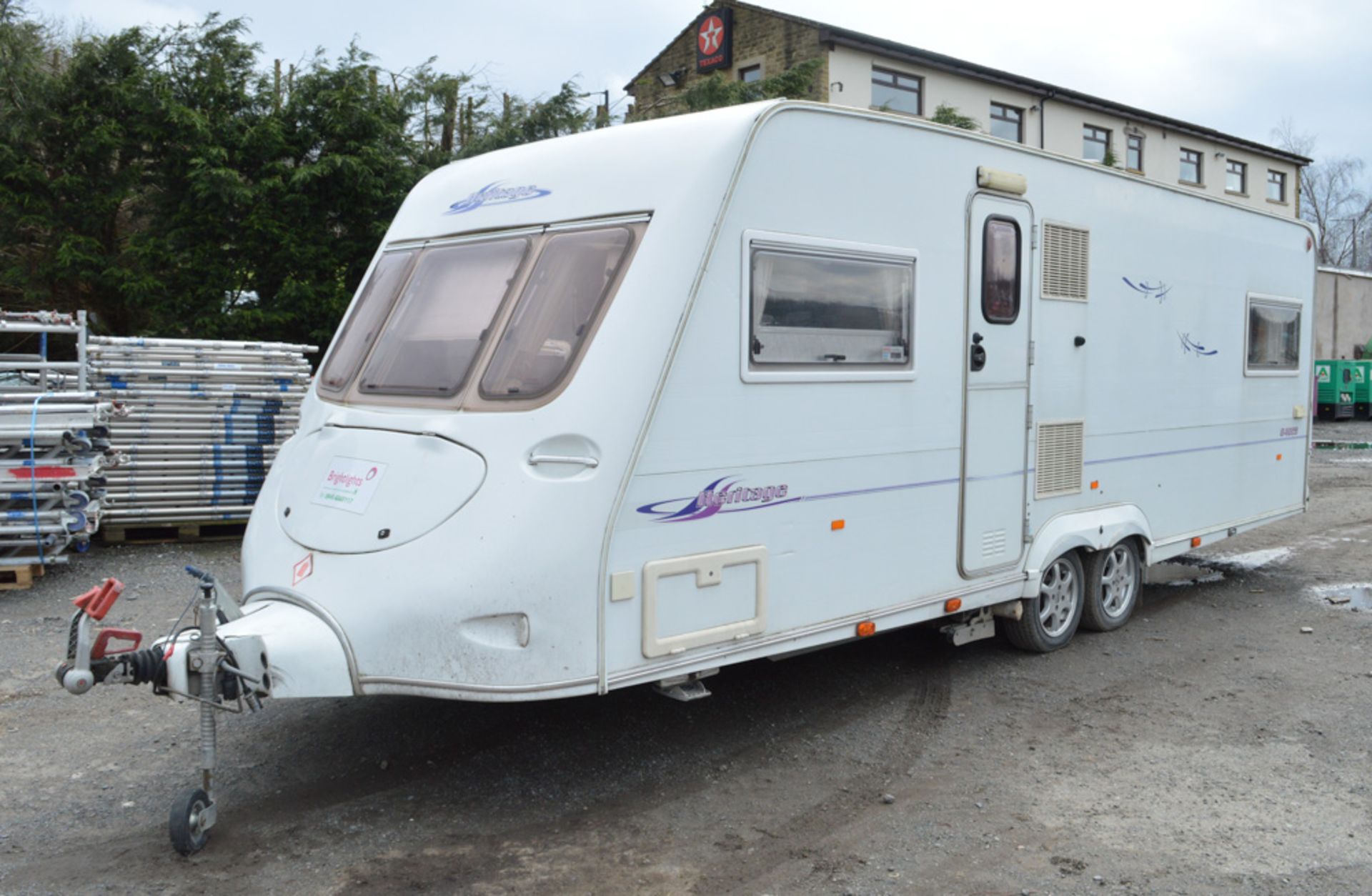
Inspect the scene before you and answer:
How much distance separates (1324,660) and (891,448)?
11.3 feet

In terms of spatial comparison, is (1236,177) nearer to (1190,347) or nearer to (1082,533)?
(1190,347)

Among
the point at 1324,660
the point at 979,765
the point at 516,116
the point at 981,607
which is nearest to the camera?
the point at 979,765

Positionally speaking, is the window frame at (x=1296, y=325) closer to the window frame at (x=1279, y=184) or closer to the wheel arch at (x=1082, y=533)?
the wheel arch at (x=1082, y=533)

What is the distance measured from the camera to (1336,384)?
25.9 metres

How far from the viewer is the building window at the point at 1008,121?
1077 inches

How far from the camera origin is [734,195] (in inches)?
181

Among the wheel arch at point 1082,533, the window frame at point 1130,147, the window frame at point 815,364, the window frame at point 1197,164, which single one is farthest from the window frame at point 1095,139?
the window frame at point 815,364

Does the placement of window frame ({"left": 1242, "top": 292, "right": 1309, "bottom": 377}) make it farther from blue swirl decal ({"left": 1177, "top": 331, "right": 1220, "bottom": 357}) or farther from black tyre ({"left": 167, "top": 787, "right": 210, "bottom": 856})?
black tyre ({"left": 167, "top": 787, "right": 210, "bottom": 856})

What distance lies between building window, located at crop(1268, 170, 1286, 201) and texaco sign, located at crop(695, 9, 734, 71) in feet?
67.5

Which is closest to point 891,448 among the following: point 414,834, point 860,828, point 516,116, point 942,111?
point 860,828

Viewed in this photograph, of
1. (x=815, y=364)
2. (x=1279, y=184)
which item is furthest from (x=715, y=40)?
(x=815, y=364)

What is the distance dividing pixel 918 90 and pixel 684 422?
76.8 ft

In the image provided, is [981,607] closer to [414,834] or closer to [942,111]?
[414,834]

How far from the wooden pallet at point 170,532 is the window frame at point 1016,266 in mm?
6877
